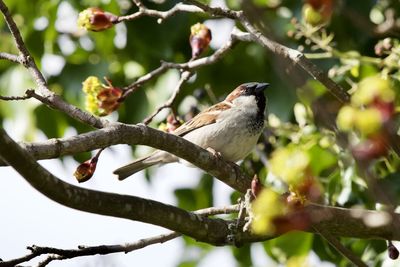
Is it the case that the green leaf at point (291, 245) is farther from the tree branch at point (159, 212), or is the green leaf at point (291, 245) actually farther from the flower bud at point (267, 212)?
the flower bud at point (267, 212)

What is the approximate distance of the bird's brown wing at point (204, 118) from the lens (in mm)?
4402

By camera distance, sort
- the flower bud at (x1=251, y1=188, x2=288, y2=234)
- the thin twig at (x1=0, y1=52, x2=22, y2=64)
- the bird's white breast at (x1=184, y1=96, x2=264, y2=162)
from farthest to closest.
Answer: the bird's white breast at (x1=184, y1=96, x2=264, y2=162) → the thin twig at (x1=0, y1=52, x2=22, y2=64) → the flower bud at (x1=251, y1=188, x2=288, y2=234)

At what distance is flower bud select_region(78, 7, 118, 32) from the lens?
322 centimetres

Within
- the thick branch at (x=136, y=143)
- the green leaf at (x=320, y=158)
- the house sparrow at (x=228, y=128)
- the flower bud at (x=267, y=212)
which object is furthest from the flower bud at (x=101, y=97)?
the flower bud at (x=267, y=212)

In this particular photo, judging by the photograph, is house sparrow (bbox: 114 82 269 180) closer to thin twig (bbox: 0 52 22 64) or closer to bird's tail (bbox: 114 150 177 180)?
bird's tail (bbox: 114 150 177 180)

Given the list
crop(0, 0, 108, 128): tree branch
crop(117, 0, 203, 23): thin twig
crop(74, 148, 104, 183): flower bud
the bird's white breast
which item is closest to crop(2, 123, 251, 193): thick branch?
crop(0, 0, 108, 128): tree branch

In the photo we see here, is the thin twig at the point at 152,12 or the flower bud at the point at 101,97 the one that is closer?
the thin twig at the point at 152,12

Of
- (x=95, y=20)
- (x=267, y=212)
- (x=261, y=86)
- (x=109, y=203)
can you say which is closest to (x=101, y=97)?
(x=95, y=20)

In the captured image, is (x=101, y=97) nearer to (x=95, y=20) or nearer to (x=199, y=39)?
(x=95, y=20)

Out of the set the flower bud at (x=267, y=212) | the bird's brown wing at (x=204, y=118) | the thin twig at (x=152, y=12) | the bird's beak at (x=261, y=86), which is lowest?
the bird's brown wing at (x=204, y=118)

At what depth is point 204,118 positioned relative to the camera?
440 centimetres

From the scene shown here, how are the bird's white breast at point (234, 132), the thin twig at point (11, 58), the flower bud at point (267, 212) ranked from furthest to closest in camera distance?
the bird's white breast at point (234, 132) < the thin twig at point (11, 58) < the flower bud at point (267, 212)

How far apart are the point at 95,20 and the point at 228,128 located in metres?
1.35

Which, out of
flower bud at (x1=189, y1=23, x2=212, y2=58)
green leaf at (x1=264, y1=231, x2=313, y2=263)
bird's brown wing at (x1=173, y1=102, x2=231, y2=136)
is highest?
flower bud at (x1=189, y1=23, x2=212, y2=58)
